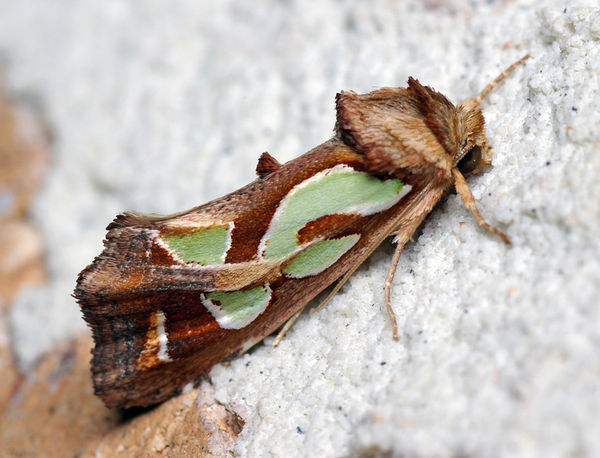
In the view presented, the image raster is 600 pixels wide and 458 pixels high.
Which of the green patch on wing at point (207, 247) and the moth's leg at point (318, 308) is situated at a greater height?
the green patch on wing at point (207, 247)

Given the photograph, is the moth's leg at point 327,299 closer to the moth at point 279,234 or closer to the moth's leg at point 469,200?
the moth at point 279,234

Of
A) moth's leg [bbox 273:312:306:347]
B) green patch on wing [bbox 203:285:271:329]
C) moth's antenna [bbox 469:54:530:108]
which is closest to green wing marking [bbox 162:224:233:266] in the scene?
green patch on wing [bbox 203:285:271:329]

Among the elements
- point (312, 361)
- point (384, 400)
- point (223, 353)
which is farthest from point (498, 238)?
point (223, 353)

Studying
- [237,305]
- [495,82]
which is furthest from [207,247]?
[495,82]

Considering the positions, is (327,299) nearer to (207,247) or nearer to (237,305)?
(237,305)

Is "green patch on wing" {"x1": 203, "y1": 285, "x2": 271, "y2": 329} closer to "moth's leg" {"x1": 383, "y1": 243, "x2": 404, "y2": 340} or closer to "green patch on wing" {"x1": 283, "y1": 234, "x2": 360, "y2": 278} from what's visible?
"green patch on wing" {"x1": 283, "y1": 234, "x2": 360, "y2": 278}

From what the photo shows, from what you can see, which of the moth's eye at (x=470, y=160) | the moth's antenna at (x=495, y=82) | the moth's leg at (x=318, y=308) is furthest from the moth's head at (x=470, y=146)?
the moth's leg at (x=318, y=308)
